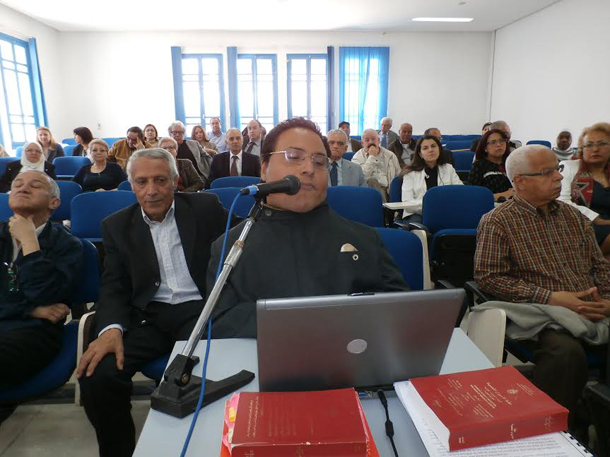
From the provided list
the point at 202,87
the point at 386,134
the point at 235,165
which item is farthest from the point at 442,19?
the point at 235,165

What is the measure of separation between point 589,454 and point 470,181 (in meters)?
3.59

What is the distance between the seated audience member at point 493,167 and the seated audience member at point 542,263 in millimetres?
1913

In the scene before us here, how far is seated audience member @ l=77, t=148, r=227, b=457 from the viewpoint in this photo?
5.07 feet

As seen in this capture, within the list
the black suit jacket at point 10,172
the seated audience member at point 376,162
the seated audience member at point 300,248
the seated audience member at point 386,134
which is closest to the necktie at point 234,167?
the seated audience member at point 376,162

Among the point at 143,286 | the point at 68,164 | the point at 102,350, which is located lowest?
the point at 102,350

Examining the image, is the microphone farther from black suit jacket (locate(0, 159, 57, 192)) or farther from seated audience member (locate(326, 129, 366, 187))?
black suit jacket (locate(0, 159, 57, 192))

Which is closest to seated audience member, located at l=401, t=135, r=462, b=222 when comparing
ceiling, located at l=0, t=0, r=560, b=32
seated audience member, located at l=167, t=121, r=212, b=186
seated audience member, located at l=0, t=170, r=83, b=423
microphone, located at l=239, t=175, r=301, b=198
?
seated audience member, located at l=167, t=121, r=212, b=186

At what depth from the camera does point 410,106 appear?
1102cm

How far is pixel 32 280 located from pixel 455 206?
8.56 feet

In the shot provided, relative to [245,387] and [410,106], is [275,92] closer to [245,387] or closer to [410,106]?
[410,106]

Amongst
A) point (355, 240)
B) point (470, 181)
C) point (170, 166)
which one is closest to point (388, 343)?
point (355, 240)

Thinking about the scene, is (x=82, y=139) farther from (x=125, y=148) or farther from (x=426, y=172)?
(x=426, y=172)

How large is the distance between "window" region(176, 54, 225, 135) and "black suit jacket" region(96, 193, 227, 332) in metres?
9.29

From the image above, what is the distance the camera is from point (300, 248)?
1.42 meters
